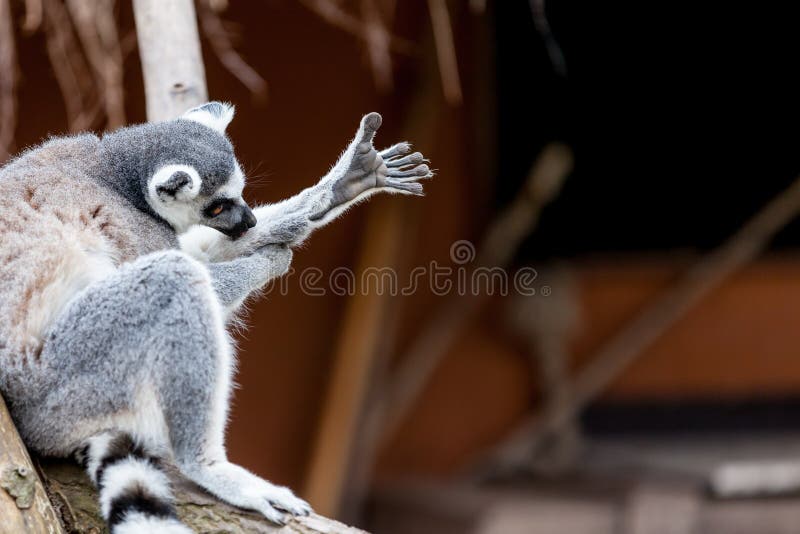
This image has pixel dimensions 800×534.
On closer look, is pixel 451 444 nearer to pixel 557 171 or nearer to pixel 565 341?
pixel 565 341

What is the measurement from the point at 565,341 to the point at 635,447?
113 centimetres

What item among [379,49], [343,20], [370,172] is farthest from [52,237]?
[343,20]

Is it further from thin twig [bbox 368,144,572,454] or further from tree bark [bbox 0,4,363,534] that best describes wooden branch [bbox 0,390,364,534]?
thin twig [bbox 368,144,572,454]

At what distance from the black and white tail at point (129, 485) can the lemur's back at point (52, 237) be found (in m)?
0.37

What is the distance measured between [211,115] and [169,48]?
0.35 metres

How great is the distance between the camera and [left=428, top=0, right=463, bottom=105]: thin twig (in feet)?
15.4

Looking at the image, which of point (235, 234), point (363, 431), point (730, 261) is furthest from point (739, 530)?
point (235, 234)

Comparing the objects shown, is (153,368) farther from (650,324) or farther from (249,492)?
(650,324)

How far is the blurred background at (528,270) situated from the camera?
685cm

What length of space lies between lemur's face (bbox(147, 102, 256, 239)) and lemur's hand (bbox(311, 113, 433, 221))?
1.22ft

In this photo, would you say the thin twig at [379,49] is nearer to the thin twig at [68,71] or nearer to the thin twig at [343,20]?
the thin twig at [343,20]

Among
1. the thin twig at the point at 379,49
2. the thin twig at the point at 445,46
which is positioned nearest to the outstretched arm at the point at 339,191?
the thin twig at the point at 445,46

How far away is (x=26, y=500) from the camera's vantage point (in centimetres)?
272

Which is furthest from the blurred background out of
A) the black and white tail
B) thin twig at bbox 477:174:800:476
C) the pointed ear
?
the black and white tail
